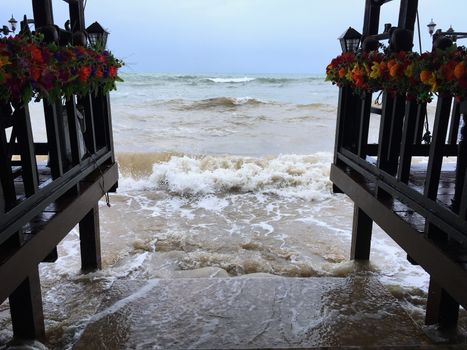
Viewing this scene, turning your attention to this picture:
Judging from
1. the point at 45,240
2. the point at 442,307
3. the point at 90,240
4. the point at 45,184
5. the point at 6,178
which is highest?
the point at 6,178

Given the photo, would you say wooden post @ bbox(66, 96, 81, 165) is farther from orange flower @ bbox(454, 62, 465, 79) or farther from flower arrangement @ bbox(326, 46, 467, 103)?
orange flower @ bbox(454, 62, 465, 79)

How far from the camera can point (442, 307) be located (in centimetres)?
348

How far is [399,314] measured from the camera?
12.8 ft

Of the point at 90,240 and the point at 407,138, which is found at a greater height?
the point at 407,138

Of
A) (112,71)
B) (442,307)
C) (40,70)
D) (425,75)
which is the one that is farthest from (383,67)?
(112,71)

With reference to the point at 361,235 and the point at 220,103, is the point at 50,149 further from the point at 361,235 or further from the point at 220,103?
the point at 220,103

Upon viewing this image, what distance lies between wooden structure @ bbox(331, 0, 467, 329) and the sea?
1.28 m

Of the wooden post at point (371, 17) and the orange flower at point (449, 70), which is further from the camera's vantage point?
the wooden post at point (371, 17)

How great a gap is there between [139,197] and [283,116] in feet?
42.7

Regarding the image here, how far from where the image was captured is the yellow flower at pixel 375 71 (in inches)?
121

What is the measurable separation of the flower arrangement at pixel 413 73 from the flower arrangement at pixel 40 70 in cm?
208

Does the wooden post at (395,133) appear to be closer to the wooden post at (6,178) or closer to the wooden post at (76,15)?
the wooden post at (6,178)

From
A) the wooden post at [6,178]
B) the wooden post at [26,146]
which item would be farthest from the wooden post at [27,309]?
the wooden post at [6,178]

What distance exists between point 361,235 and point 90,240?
10.7ft
